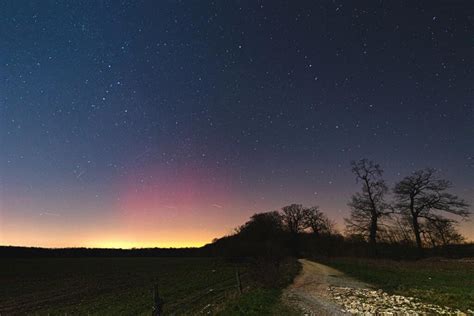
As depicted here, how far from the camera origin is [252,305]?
1666 cm

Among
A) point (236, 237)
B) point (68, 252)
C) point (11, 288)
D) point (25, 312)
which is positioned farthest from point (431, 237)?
point (68, 252)

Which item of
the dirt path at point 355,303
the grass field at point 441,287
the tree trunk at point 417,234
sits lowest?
the dirt path at point 355,303

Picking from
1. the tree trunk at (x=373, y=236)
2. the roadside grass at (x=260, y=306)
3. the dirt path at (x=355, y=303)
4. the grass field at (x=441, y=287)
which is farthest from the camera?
the tree trunk at (x=373, y=236)

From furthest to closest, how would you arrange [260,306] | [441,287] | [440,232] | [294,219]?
[294,219] < [440,232] < [441,287] < [260,306]

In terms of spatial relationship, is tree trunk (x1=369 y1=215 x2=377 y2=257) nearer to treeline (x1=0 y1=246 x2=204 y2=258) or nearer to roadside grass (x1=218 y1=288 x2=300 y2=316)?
roadside grass (x1=218 y1=288 x2=300 y2=316)

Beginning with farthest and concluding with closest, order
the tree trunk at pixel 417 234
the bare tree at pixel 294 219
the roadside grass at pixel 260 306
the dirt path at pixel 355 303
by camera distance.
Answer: the bare tree at pixel 294 219 → the tree trunk at pixel 417 234 → the roadside grass at pixel 260 306 → the dirt path at pixel 355 303

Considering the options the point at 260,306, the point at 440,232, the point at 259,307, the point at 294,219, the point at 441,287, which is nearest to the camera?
the point at 259,307

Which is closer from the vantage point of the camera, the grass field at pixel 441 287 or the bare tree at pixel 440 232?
the grass field at pixel 441 287

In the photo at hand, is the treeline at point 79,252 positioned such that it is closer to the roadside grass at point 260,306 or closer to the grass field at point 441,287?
the grass field at point 441,287

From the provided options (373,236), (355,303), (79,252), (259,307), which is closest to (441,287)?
(355,303)

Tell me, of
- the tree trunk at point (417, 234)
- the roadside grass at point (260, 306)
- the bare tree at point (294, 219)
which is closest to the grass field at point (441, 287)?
the roadside grass at point (260, 306)

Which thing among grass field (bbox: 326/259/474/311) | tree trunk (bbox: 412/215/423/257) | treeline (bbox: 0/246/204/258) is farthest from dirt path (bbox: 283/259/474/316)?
treeline (bbox: 0/246/204/258)

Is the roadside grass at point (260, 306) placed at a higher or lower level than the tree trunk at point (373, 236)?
lower

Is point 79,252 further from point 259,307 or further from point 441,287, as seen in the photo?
point 441,287
